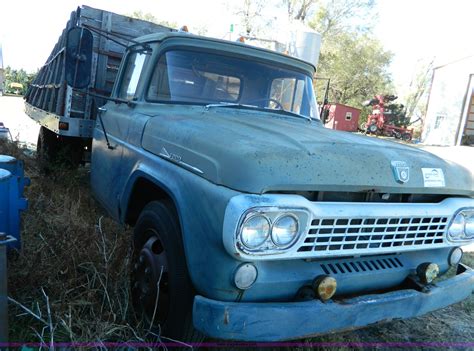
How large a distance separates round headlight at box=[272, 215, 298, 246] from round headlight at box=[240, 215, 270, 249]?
0.05 meters

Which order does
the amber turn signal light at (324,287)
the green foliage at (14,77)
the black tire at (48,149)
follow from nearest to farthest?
the amber turn signal light at (324,287)
the black tire at (48,149)
the green foliage at (14,77)

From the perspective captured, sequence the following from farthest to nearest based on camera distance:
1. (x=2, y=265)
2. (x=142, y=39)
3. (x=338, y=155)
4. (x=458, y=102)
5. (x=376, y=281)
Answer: (x=458, y=102) → (x=142, y=39) → (x=376, y=281) → (x=338, y=155) → (x=2, y=265)

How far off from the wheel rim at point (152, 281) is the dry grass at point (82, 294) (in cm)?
10

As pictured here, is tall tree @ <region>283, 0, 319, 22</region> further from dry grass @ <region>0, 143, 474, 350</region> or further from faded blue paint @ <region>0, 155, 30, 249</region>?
faded blue paint @ <region>0, 155, 30, 249</region>

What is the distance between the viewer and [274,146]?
2.17 meters

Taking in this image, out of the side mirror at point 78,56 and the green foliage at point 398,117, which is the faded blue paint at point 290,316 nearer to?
the side mirror at point 78,56

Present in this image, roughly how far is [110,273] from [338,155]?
5.82 ft

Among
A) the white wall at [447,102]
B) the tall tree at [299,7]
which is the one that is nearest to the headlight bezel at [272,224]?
the white wall at [447,102]

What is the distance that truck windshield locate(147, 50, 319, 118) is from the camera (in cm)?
339

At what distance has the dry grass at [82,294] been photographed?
2555 millimetres

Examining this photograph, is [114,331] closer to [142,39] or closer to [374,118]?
[142,39]

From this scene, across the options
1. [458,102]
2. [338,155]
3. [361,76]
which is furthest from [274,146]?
[361,76]

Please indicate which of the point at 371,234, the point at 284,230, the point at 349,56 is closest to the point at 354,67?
the point at 349,56

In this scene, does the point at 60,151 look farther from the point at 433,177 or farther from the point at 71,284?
the point at 433,177
